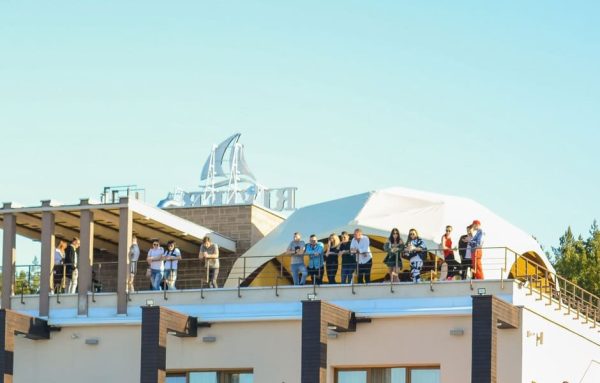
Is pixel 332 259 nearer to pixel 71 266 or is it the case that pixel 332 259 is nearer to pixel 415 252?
pixel 415 252

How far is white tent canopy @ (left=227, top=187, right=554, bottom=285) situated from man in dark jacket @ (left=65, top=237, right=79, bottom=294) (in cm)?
605

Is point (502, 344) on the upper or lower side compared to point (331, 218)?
lower

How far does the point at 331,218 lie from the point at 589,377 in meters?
9.89

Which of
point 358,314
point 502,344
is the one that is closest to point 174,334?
point 358,314

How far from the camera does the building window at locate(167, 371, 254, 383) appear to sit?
42.6 metres

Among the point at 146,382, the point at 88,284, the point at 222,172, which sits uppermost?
the point at 222,172

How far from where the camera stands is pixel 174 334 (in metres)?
42.7

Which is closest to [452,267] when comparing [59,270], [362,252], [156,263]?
[362,252]

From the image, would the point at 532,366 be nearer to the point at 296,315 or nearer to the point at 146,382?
the point at 296,315

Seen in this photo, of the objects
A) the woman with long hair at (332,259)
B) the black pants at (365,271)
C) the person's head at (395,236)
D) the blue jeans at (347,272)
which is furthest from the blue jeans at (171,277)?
the person's head at (395,236)

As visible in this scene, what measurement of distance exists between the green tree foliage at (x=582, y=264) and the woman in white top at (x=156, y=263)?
36151 mm

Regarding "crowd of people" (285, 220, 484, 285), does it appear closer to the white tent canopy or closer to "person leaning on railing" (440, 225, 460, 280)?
"person leaning on railing" (440, 225, 460, 280)

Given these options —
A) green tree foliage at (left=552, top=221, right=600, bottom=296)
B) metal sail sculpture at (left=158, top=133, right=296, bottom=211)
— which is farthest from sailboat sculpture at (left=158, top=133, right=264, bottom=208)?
green tree foliage at (left=552, top=221, right=600, bottom=296)

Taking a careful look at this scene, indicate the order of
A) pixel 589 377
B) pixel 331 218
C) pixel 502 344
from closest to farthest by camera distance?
pixel 502 344 < pixel 589 377 < pixel 331 218
